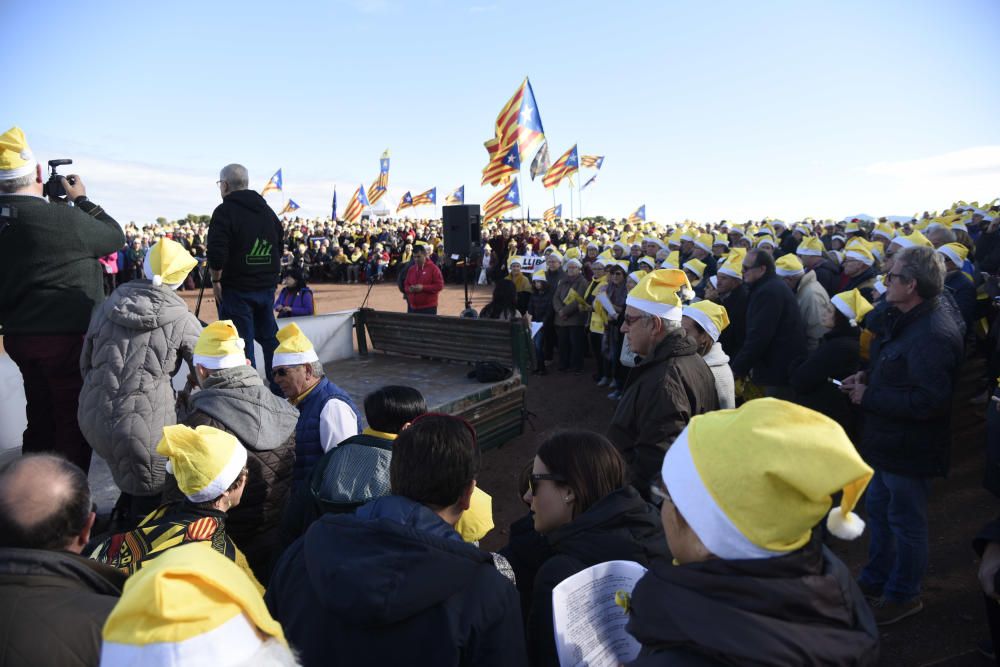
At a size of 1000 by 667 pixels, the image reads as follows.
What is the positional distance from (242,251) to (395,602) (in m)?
4.59

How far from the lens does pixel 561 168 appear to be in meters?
26.8

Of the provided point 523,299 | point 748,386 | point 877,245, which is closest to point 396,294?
point 523,299

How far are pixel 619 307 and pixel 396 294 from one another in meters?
13.8

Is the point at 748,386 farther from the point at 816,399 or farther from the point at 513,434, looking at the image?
the point at 513,434

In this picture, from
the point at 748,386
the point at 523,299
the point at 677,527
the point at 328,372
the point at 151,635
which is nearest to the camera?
the point at 151,635

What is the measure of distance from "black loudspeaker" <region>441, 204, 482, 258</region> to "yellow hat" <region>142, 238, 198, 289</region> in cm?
884

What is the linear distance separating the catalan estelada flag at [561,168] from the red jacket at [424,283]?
643 inches

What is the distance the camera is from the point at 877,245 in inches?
372

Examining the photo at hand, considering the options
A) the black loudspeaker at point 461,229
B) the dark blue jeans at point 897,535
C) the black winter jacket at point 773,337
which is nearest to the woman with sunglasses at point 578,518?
the dark blue jeans at point 897,535

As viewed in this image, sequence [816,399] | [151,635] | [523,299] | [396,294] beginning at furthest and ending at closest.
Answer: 1. [396,294]
2. [523,299]
3. [816,399]
4. [151,635]

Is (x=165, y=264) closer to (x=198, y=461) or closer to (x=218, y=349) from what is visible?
(x=218, y=349)

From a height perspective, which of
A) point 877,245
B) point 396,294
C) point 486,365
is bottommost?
point 396,294

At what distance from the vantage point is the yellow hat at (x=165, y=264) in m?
3.64

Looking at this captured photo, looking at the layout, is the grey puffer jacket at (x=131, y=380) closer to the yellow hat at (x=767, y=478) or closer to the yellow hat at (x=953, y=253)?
the yellow hat at (x=767, y=478)
